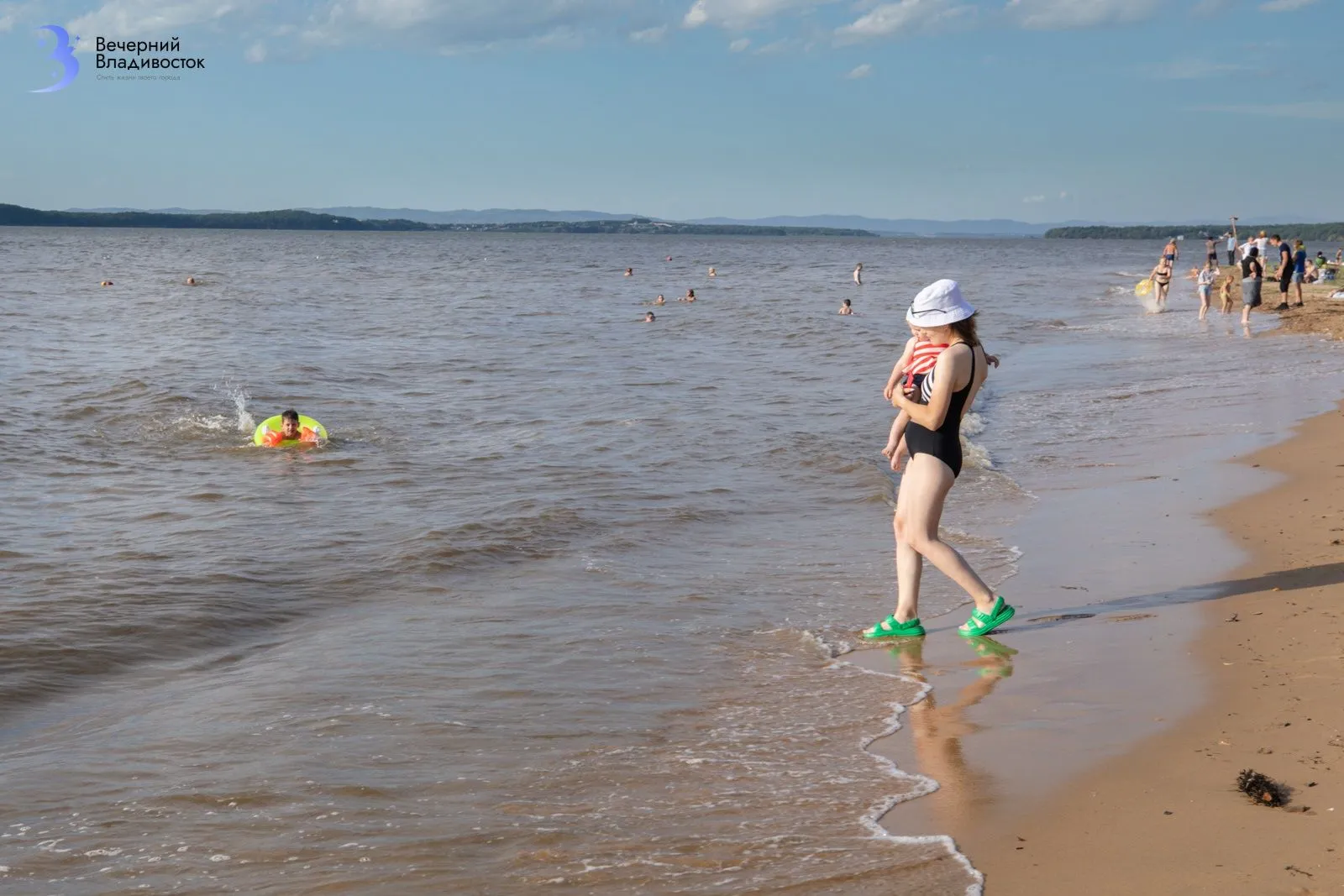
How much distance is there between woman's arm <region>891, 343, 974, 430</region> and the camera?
19.0 feet

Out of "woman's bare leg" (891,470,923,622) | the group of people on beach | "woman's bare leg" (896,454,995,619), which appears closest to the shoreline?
"woman's bare leg" (891,470,923,622)

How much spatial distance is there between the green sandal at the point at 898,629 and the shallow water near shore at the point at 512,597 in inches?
9.5

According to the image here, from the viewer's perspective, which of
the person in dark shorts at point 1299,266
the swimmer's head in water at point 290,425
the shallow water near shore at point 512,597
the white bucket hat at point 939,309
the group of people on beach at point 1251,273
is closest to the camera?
the shallow water near shore at point 512,597

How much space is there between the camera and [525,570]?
833 cm

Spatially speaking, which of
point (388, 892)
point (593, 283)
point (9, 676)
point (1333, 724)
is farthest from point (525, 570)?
A: point (593, 283)

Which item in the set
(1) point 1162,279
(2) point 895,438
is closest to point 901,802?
(2) point 895,438

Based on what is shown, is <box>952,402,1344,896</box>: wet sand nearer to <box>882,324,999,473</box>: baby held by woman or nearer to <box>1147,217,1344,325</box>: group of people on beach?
<box>882,324,999,473</box>: baby held by woman

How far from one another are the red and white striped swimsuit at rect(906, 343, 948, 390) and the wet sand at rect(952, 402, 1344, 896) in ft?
5.30

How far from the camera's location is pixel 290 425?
13258mm

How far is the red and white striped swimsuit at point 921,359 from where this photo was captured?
588cm

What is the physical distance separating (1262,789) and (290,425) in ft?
36.5

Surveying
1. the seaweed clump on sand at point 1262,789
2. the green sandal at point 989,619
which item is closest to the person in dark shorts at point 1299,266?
the green sandal at point 989,619

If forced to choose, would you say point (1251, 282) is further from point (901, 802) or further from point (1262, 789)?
point (901, 802)

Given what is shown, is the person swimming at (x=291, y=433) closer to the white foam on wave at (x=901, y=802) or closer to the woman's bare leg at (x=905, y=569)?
the woman's bare leg at (x=905, y=569)
